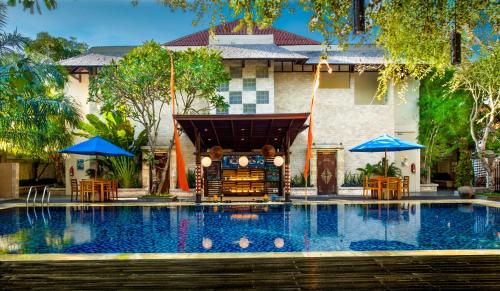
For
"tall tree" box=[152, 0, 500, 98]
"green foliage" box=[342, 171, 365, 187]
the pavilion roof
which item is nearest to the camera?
"tall tree" box=[152, 0, 500, 98]

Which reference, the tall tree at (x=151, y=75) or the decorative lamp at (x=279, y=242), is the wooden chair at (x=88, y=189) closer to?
the tall tree at (x=151, y=75)

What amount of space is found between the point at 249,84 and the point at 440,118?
1050 cm

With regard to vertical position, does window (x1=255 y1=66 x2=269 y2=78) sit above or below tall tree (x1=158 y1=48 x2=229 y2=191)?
above

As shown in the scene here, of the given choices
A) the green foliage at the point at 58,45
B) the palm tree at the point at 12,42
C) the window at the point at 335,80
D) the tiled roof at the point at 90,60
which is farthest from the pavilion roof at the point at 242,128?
the green foliage at the point at 58,45

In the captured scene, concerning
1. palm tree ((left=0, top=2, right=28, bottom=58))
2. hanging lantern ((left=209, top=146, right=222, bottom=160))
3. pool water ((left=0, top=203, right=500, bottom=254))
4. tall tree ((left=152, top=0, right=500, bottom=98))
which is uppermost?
palm tree ((left=0, top=2, right=28, bottom=58))

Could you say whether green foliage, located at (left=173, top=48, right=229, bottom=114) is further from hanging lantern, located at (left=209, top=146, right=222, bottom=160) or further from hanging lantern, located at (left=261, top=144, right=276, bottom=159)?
hanging lantern, located at (left=261, top=144, right=276, bottom=159)

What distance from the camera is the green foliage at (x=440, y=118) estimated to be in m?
22.9

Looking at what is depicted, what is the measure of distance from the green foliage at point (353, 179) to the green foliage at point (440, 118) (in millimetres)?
4413

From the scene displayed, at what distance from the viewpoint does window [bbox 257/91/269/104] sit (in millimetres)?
22734

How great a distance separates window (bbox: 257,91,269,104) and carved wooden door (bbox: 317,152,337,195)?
4.04 meters

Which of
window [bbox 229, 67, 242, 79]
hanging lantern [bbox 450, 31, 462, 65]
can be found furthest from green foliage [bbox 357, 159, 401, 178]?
hanging lantern [bbox 450, 31, 462, 65]

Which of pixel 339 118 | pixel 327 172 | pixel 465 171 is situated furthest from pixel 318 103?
pixel 465 171

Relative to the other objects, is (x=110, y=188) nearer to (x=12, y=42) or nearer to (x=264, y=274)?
(x=12, y=42)

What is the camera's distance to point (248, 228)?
35.5 ft
